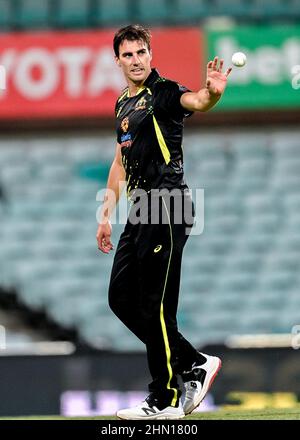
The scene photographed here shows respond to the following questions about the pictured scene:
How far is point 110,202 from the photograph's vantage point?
5.63m

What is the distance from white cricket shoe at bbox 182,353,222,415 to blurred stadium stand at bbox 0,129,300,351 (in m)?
5.57

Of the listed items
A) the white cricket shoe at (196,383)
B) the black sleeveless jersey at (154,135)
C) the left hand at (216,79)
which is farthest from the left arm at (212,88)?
the white cricket shoe at (196,383)

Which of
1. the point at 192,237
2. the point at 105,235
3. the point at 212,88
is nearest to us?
the point at 212,88

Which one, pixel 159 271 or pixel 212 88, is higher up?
pixel 212 88

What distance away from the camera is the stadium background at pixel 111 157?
1116 centimetres

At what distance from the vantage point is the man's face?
5.29 m

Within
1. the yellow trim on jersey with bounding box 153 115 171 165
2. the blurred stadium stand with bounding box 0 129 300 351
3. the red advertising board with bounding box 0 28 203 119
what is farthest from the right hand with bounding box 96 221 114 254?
the red advertising board with bounding box 0 28 203 119

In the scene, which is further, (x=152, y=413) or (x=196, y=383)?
(x=196, y=383)

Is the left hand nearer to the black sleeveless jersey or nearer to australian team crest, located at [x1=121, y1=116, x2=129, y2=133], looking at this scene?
the black sleeveless jersey

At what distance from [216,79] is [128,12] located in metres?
7.30

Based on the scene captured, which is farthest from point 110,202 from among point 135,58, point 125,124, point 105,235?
point 135,58

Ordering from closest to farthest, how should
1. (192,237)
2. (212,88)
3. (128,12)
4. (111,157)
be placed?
(212,88)
(192,237)
(111,157)
(128,12)

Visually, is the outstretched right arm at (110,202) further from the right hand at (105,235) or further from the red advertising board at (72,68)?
the red advertising board at (72,68)

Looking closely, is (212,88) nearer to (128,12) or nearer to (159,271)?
(159,271)
